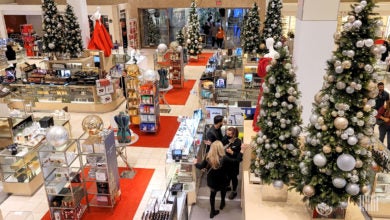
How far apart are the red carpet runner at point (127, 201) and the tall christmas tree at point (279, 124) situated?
314 centimetres

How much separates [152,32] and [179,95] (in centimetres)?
898

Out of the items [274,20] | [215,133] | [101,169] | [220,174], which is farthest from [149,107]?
[274,20]

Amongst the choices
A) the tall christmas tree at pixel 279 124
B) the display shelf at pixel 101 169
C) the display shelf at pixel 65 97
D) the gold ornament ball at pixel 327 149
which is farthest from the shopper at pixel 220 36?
the gold ornament ball at pixel 327 149

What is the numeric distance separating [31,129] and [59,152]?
2.59 m

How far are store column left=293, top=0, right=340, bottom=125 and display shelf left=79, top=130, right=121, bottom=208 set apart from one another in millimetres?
3907

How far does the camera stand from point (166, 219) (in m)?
4.91

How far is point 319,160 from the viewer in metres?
4.32

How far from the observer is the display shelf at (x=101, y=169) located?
667cm

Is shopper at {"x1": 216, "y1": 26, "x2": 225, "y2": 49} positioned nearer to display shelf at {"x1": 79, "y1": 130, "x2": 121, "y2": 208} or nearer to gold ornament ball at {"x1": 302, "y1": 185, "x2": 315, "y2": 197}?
display shelf at {"x1": 79, "y1": 130, "x2": 121, "y2": 208}

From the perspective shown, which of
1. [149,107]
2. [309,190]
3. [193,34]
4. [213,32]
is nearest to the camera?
[309,190]

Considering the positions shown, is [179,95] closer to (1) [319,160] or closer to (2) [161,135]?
(2) [161,135]

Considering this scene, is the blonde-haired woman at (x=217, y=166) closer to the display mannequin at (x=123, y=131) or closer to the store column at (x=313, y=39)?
the store column at (x=313, y=39)

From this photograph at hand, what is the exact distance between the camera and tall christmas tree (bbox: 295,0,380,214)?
13.2 feet

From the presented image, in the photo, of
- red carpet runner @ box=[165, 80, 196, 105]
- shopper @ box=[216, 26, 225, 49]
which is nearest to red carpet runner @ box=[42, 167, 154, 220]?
red carpet runner @ box=[165, 80, 196, 105]
